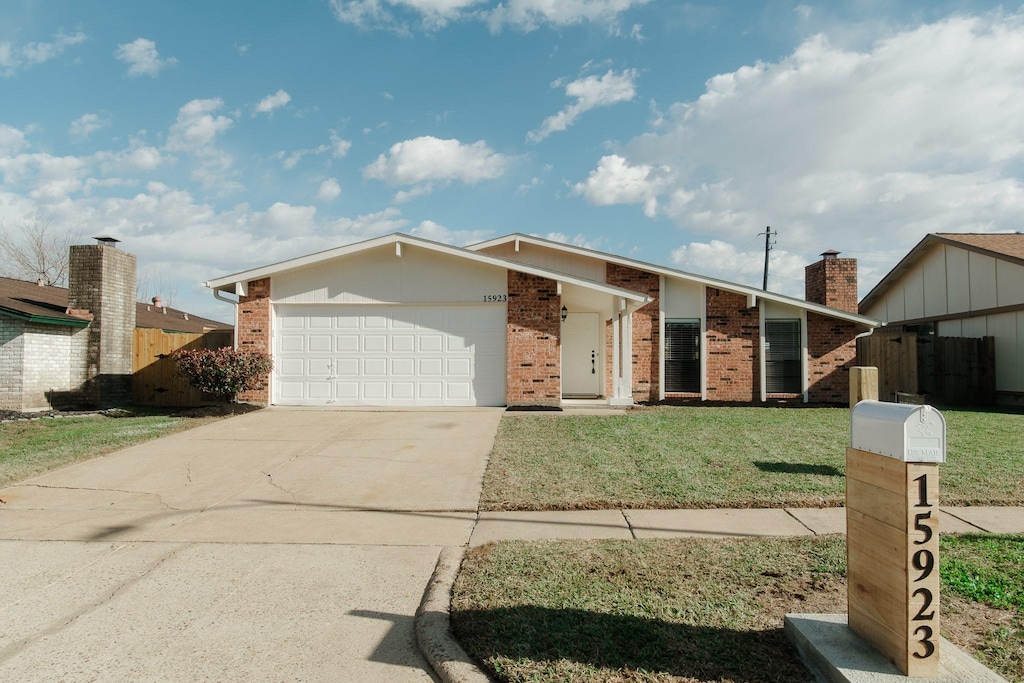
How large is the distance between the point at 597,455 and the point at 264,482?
13.6 ft

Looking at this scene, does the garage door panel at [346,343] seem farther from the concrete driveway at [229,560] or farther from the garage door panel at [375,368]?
the concrete driveway at [229,560]

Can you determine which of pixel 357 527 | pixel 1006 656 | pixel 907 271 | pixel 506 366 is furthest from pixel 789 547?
pixel 907 271

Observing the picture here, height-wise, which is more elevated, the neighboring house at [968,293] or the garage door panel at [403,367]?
the neighboring house at [968,293]

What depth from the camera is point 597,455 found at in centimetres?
846

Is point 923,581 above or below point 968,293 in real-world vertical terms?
below

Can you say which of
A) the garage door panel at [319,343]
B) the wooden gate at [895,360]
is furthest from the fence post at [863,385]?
the wooden gate at [895,360]

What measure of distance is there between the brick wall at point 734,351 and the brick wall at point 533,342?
4.45 m

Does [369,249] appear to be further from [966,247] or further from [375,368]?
[966,247]

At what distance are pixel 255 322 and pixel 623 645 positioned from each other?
12.9 meters

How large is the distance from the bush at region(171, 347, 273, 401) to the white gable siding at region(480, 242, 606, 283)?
6.36m

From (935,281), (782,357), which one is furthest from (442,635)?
(935,281)

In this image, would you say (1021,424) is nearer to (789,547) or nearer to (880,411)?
(789,547)

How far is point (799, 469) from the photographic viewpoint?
7523 mm

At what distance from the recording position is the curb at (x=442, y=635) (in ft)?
9.98
